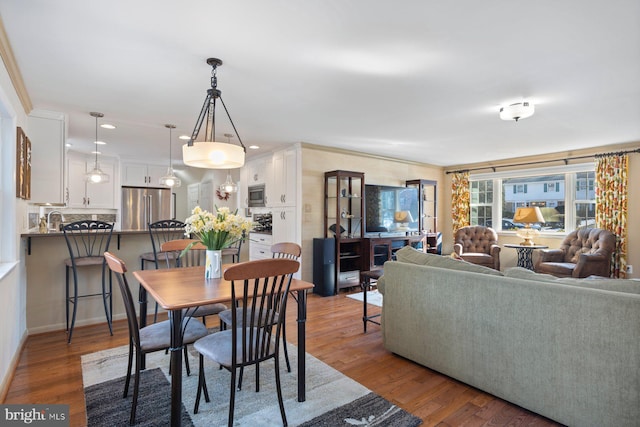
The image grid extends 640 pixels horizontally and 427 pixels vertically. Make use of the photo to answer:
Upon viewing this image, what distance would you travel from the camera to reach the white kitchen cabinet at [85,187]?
231 inches

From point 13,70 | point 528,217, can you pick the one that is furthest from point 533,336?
point 528,217

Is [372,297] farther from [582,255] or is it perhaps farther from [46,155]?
[46,155]

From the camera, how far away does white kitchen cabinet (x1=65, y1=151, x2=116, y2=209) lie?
231 inches

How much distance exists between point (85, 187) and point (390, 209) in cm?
549

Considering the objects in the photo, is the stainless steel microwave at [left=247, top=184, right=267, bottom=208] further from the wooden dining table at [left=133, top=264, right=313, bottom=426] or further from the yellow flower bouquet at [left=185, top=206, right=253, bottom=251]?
the yellow flower bouquet at [left=185, top=206, right=253, bottom=251]

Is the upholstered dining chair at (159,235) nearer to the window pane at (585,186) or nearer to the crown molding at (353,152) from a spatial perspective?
the crown molding at (353,152)

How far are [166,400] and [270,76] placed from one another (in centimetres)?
239

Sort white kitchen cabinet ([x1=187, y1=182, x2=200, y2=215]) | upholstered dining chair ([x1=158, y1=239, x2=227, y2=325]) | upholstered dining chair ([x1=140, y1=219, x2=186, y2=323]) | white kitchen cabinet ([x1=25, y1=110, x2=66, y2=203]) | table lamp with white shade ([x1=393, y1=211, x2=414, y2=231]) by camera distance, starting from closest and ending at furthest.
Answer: upholstered dining chair ([x1=158, y1=239, x2=227, y2=325])
white kitchen cabinet ([x1=25, y1=110, x2=66, y2=203])
upholstered dining chair ([x1=140, y1=219, x2=186, y2=323])
table lamp with white shade ([x1=393, y1=211, x2=414, y2=231])
white kitchen cabinet ([x1=187, y1=182, x2=200, y2=215])

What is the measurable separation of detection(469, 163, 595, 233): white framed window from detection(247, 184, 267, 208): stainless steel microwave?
14.2ft

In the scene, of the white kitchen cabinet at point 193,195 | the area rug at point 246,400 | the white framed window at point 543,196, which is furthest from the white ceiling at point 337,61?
the white kitchen cabinet at point 193,195

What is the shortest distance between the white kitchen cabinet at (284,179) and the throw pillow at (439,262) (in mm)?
2636

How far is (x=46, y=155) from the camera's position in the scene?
11.2 ft

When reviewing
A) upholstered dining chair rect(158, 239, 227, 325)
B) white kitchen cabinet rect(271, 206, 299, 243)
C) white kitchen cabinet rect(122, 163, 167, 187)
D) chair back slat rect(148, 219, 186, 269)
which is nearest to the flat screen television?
white kitchen cabinet rect(271, 206, 299, 243)

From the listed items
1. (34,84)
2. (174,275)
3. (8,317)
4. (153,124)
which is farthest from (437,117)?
(8,317)
